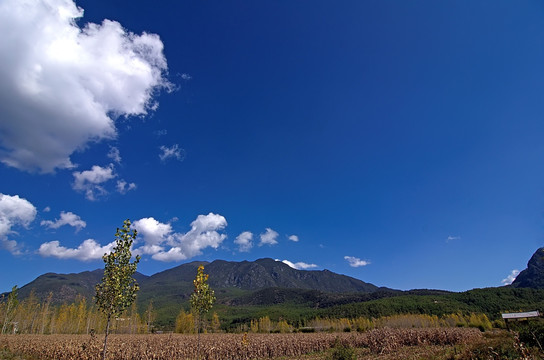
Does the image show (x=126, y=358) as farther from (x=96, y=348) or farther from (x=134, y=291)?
(x=134, y=291)

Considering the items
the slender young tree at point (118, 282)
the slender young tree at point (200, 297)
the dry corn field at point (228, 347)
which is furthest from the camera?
the dry corn field at point (228, 347)

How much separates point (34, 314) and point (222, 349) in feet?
334

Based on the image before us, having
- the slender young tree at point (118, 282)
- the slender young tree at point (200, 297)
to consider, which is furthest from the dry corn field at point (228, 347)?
the slender young tree at point (118, 282)

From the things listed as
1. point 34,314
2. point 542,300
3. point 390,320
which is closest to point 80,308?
point 34,314

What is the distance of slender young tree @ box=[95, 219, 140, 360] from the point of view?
15.7 metres

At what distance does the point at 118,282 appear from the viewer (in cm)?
1582

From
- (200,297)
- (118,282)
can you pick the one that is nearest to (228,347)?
(200,297)

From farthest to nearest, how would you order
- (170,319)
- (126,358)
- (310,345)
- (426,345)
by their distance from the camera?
1. (170,319)
2. (310,345)
3. (426,345)
4. (126,358)

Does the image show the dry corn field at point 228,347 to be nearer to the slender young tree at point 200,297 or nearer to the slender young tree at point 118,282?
the slender young tree at point 200,297

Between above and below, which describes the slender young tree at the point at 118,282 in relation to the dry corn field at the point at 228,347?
above

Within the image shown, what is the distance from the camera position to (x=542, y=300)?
127750 mm

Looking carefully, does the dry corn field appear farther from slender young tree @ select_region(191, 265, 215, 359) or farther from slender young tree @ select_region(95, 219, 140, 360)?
slender young tree @ select_region(95, 219, 140, 360)

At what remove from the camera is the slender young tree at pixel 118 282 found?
619 inches

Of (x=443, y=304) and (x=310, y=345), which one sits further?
(x=443, y=304)
